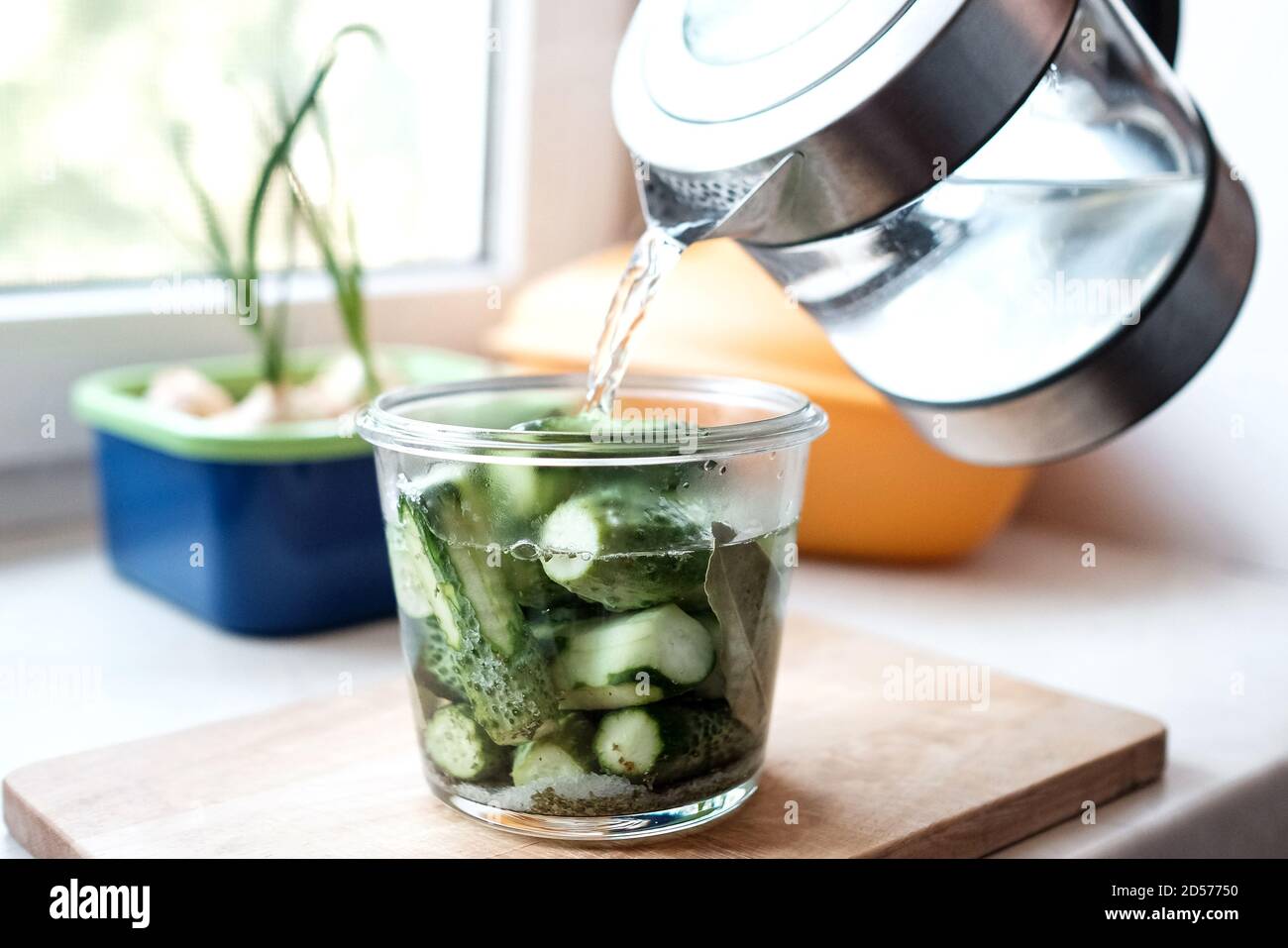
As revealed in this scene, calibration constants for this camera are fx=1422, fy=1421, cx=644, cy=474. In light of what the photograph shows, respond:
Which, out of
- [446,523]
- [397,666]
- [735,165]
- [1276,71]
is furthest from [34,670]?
[1276,71]

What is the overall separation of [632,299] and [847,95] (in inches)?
4.9

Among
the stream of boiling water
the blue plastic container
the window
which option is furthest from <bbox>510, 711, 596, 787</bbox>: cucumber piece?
the window

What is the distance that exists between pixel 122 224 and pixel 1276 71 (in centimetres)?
72

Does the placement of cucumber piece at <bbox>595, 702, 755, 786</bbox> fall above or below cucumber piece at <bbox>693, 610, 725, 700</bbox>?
below

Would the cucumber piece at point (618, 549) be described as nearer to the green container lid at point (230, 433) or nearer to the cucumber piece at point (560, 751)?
the cucumber piece at point (560, 751)

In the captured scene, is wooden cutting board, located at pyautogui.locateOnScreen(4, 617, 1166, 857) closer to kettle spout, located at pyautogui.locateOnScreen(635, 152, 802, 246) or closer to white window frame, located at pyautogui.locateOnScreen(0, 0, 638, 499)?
kettle spout, located at pyautogui.locateOnScreen(635, 152, 802, 246)

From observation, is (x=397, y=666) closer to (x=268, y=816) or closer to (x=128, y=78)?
(x=268, y=816)

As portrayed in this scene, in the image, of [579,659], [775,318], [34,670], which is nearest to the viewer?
[579,659]

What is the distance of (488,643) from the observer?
1.54ft

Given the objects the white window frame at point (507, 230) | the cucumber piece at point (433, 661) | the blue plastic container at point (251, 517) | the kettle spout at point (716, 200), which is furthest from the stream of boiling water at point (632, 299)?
the white window frame at point (507, 230)

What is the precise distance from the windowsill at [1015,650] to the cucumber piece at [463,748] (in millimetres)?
164

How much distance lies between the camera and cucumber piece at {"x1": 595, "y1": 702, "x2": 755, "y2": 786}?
468 mm

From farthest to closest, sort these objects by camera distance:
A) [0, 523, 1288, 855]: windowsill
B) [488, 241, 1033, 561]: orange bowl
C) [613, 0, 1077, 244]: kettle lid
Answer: [488, 241, 1033, 561]: orange bowl, [0, 523, 1288, 855]: windowsill, [613, 0, 1077, 244]: kettle lid

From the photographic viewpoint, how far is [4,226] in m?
0.85
